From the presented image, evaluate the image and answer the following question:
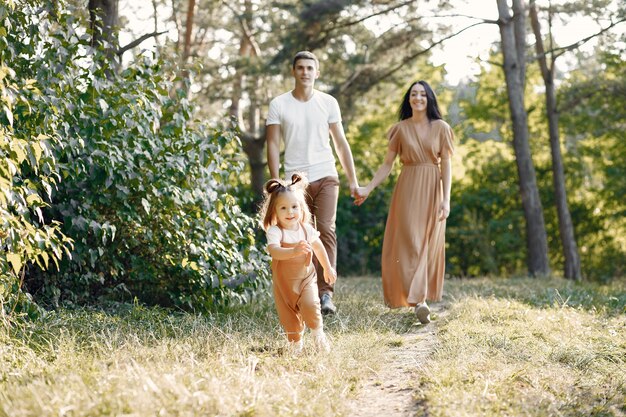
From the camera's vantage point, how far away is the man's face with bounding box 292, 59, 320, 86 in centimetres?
659

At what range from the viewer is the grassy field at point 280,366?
3486mm

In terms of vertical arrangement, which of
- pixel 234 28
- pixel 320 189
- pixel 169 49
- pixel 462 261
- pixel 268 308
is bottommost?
pixel 462 261

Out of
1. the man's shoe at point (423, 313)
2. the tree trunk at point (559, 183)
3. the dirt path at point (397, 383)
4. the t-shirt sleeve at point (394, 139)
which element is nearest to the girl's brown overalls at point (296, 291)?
the dirt path at point (397, 383)

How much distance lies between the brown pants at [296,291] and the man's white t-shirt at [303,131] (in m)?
1.73

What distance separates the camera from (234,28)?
22.4 meters

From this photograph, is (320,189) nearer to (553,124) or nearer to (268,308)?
(268,308)

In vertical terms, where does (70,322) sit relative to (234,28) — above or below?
below

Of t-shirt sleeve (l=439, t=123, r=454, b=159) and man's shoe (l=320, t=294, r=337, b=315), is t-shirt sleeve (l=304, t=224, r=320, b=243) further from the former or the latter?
t-shirt sleeve (l=439, t=123, r=454, b=159)

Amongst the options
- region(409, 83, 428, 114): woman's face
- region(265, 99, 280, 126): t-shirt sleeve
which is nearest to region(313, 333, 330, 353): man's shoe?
region(265, 99, 280, 126): t-shirt sleeve

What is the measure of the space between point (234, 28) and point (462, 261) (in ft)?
31.6

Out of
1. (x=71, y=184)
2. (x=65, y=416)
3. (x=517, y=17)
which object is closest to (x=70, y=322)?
(x=71, y=184)

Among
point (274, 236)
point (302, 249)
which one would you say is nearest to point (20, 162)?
point (274, 236)

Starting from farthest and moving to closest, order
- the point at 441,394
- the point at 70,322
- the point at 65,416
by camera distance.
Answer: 1. the point at 70,322
2. the point at 441,394
3. the point at 65,416

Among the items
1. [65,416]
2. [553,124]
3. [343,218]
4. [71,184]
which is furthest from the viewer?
[343,218]
